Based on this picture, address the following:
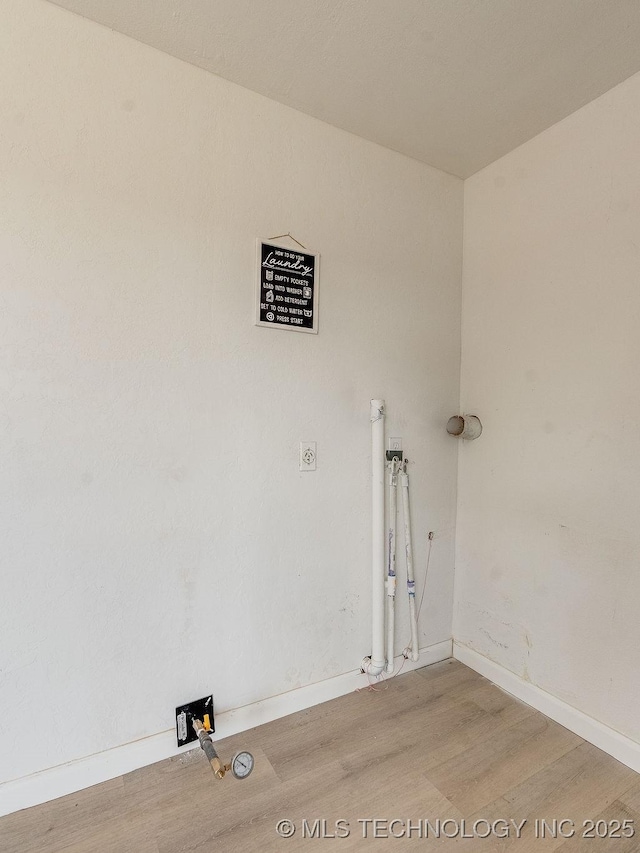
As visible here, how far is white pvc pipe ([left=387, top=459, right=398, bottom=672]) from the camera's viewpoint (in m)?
1.93

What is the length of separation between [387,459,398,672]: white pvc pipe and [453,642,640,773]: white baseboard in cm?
44

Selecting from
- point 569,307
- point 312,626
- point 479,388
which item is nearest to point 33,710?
point 312,626

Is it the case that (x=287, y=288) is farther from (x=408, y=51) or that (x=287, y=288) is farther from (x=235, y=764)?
(x=235, y=764)

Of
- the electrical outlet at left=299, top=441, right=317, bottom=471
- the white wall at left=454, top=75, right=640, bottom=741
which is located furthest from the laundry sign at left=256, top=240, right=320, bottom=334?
the white wall at left=454, top=75, right=640, bottom=741

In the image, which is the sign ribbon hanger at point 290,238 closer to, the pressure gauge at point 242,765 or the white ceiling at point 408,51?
the white ceiling at point 408,51

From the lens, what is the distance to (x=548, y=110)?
1.71 m

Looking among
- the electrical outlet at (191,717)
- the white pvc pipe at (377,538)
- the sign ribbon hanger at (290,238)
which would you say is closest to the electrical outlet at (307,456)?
the white pvc pipe at (377,538)

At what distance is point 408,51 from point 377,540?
1.81m

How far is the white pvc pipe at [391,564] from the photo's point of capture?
1.93 m

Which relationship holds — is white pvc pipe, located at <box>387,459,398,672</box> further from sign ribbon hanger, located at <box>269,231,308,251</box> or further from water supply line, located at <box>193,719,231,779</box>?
sign ribbon hanger, located at <box>269,231,308,251</box>

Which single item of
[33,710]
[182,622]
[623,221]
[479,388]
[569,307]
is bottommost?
[33,710]

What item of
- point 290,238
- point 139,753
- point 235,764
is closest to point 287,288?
point 290,238

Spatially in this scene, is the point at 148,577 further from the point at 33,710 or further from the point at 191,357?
the point at 191,357

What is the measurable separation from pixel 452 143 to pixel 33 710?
2.69 metres
